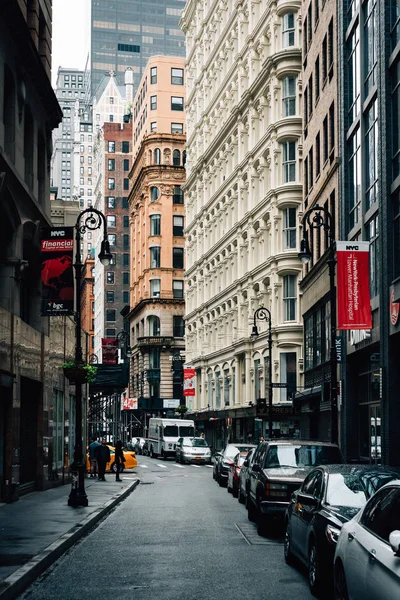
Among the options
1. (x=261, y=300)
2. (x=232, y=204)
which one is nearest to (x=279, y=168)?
(x=261, y=300)

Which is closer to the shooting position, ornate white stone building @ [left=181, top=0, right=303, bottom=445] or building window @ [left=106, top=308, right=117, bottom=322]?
ornate white stone building @ [left=181, top=0, right=303, bottom=445]

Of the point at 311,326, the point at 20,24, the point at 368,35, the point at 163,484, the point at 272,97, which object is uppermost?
the point at 272,97

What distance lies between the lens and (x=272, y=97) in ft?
195

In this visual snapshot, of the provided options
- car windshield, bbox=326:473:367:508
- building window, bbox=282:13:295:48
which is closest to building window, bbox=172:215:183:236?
building window, bbox=282:13:295:48

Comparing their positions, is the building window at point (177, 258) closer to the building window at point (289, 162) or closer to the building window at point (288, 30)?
the building window at point (289, 162)

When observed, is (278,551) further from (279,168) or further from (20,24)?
(279,168)

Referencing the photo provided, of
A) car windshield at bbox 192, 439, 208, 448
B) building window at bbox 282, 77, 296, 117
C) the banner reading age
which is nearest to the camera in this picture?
the banner reading age

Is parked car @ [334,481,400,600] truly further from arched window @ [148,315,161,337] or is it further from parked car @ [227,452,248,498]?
A: arched window @ [148,315,161,337]

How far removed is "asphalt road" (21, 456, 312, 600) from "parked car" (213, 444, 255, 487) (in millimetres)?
11823

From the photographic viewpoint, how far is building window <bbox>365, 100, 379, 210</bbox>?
3181 cm

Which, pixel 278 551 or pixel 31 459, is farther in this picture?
pixel 31 459

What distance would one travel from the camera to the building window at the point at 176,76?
114 meters

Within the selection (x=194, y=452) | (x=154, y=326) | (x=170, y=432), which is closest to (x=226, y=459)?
(x=194, y=452)

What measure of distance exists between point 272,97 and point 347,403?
2816 centimetres
